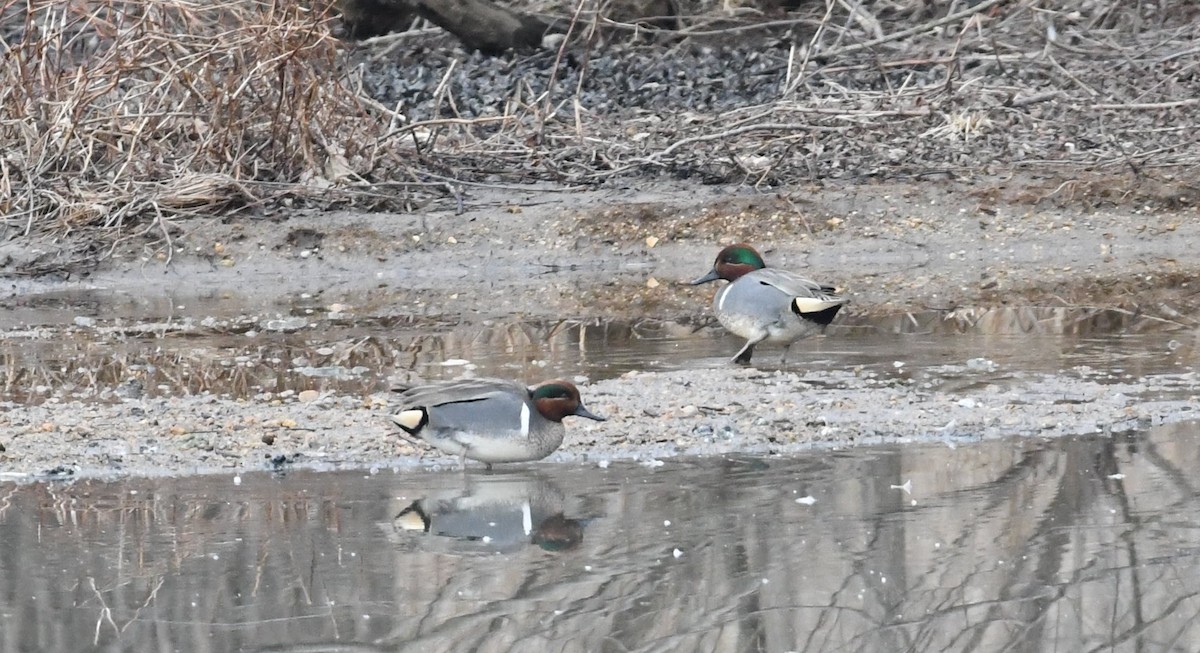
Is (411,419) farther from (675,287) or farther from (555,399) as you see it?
(675,287)

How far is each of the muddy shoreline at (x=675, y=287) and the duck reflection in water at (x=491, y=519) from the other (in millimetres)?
479

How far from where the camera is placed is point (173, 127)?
10.7 meters

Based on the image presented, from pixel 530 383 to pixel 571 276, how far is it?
3223 mm

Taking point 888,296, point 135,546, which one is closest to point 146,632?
point 135,546

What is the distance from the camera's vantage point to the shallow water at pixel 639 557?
4062 mm

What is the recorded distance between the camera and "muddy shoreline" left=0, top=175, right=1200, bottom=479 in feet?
20.0

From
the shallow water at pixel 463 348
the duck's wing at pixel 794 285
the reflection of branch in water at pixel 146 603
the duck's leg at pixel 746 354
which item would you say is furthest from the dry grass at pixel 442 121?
the reflection of branch in water at pixel 146 603

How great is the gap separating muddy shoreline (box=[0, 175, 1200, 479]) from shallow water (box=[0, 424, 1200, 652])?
17.1 inches

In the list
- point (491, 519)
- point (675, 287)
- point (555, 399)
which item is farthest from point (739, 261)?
point (491, 519)

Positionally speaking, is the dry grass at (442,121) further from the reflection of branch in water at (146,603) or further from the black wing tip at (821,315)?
the reflection of branch in water at (146,603)

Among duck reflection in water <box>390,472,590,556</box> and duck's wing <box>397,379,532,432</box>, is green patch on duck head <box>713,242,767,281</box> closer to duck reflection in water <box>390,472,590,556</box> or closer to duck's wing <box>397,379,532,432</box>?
duck's wing <box>397,379,532,432</box>

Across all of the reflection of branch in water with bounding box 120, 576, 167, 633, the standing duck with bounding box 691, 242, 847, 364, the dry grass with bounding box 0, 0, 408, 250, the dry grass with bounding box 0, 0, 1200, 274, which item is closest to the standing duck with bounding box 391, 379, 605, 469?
the reflection of branch in water with bounding box 120, 576, 167, 633

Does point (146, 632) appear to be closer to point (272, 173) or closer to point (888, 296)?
point (888, 296)

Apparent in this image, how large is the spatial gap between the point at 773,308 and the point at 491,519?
8.86ft
